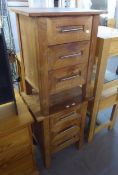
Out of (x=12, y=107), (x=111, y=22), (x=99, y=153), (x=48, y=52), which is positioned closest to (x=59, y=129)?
(x=12, y=107)

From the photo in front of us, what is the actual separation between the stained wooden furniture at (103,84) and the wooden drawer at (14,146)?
24.2 inches

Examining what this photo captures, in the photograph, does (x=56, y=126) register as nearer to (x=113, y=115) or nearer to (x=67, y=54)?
(x=67, y=54)

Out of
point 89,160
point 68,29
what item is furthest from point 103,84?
point 89,160

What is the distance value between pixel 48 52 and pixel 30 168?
0.90m

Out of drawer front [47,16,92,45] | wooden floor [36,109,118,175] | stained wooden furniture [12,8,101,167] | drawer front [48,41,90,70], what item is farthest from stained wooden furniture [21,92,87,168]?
drawer front [47,16,92,45]

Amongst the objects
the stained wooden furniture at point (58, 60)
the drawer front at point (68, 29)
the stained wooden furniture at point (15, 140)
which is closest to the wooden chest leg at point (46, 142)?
the stained wooden furniture at point (58, 60)

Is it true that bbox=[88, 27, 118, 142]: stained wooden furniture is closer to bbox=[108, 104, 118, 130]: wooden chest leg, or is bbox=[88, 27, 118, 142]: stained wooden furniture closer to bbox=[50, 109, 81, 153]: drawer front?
bbox=[108, 104, 118, 130]: wooden chest leg

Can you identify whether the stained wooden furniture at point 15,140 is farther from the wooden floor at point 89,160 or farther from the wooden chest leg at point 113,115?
the wooden chest leg at point 113,115

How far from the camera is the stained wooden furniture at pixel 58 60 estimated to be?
0.82 meters

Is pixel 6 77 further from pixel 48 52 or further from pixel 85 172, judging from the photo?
pixel 85 172

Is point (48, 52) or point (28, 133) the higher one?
point (48, 52)

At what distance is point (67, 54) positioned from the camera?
94 centimetres

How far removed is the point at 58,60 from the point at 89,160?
0.99 metres

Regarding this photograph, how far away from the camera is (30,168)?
122 centimetres
